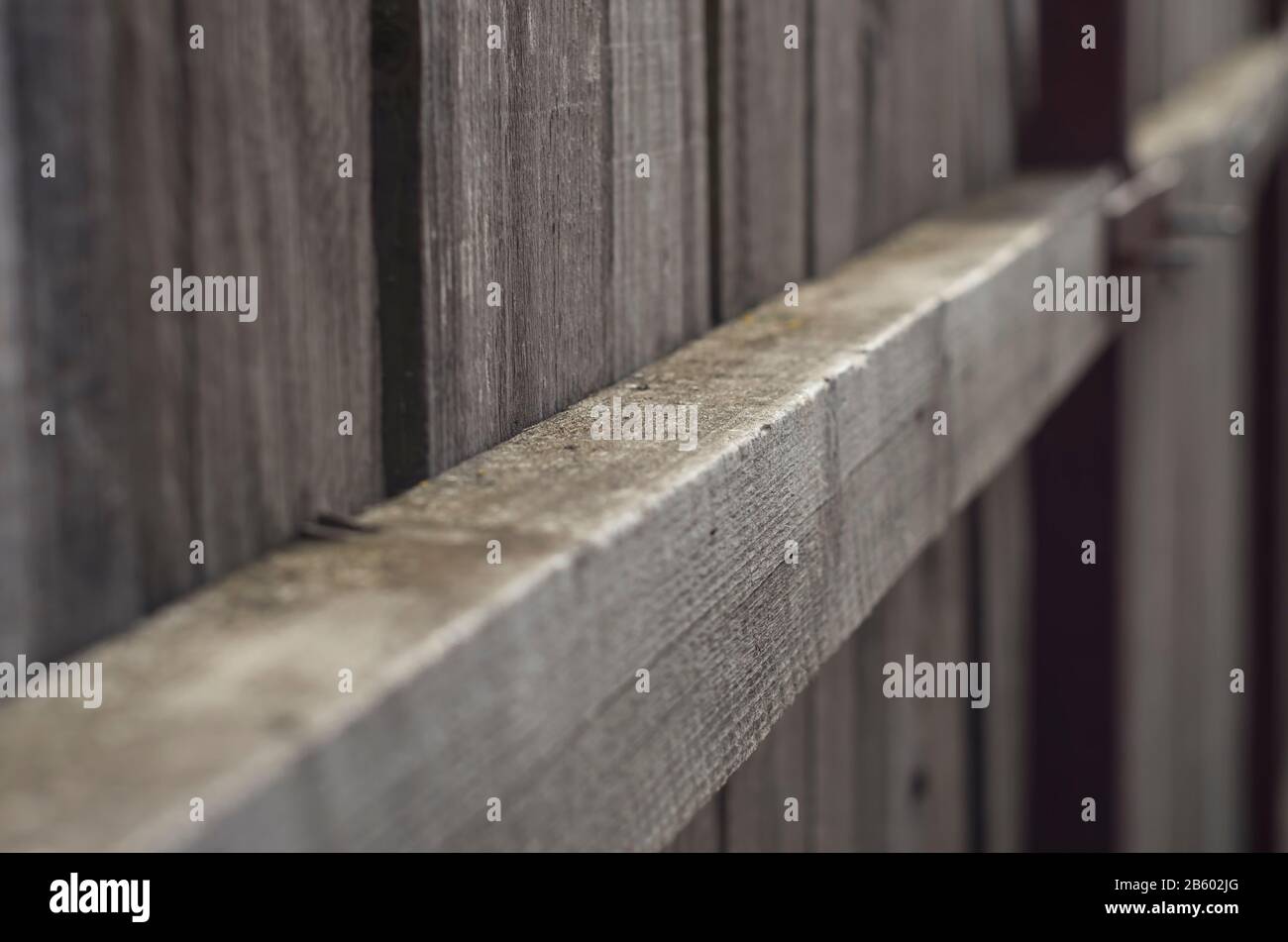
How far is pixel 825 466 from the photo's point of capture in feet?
3.94

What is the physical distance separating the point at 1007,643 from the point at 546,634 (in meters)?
1.89

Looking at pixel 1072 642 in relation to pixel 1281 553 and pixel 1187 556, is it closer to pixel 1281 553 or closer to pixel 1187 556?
pixel 1187 556

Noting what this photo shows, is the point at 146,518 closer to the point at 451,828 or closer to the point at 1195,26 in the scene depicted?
the point at 451,828

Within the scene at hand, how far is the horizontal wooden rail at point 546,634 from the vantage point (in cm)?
57

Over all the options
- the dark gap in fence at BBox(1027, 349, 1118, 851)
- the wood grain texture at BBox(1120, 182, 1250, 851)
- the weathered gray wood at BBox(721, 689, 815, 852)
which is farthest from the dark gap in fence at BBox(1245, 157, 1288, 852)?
the weathered gray wood at BBox(721, 689, 815, 852)

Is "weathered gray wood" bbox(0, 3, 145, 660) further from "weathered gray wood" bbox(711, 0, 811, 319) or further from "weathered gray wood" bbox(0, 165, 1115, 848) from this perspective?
"weathered gray wood" bbox(711, 0, 811, 319)

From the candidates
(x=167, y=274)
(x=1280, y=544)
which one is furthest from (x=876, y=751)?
(x=1280, y=544)

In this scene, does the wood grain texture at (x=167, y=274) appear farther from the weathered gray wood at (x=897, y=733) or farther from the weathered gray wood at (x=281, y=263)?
the weathered gray wood at (x=897, y=733)

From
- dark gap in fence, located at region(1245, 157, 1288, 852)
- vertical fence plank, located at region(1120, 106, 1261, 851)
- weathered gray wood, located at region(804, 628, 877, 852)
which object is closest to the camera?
weathered gray wood, located at region(804, 628, 877, 852)

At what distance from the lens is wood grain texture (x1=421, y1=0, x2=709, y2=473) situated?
0.92 m

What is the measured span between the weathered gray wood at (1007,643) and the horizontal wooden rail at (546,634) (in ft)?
2.84

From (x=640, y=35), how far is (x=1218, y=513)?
→ 12.9 ft

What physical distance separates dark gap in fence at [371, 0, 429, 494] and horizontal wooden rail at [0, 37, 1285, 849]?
29 mm

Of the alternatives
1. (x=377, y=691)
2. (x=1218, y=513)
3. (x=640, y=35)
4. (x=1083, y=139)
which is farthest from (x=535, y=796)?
(x=1218, y=513)
